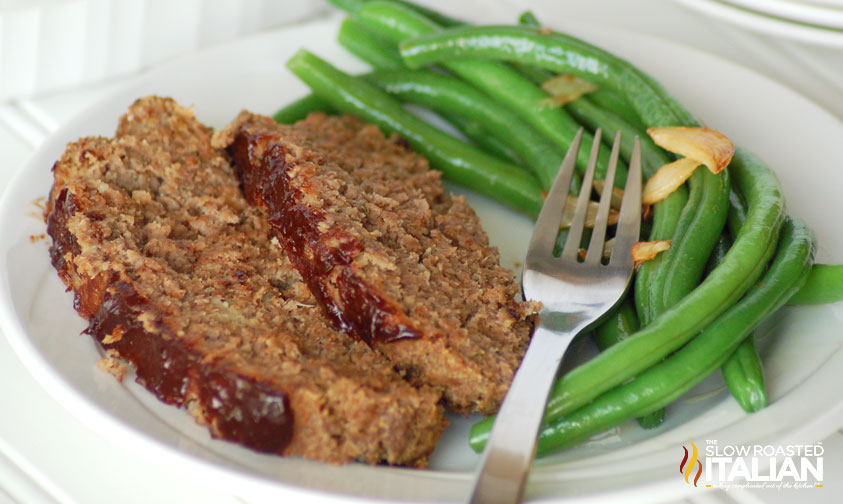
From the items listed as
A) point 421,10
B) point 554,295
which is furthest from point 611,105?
point 554,295

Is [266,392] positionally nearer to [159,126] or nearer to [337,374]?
[337,374]

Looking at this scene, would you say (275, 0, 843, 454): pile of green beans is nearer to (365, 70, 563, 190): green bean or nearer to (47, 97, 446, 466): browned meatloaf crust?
(365, 70, 563, 190): green bean

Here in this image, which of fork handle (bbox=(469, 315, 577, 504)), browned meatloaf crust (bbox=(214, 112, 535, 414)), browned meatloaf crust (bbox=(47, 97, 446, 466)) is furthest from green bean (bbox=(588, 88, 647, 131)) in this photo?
browned meatloaf crust (bbox=(47, 97, 446, 466))

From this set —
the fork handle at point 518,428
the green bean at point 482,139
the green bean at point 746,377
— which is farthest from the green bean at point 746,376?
the green bean at point 482,139

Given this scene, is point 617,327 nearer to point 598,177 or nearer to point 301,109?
point 598,177

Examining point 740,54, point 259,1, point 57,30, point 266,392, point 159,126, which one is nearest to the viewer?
point 266,392

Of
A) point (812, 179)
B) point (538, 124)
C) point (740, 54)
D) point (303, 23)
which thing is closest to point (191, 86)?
point (303, 23)

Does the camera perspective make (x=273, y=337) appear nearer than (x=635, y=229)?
Yes
